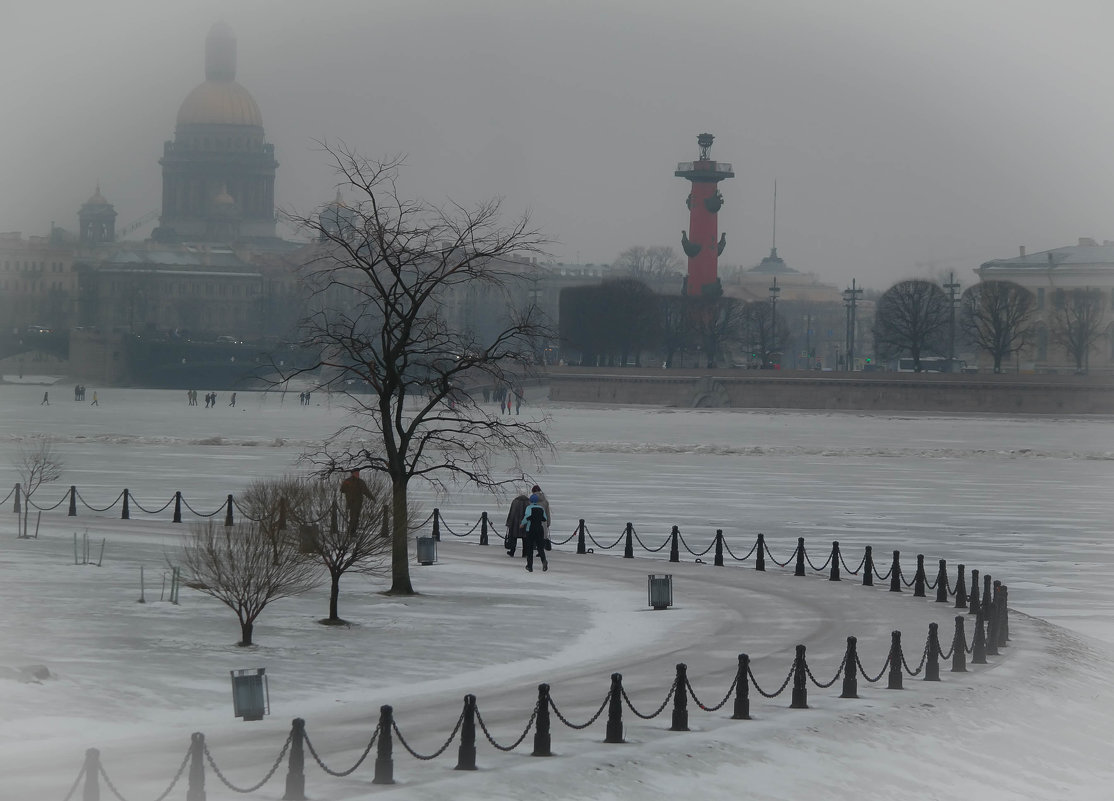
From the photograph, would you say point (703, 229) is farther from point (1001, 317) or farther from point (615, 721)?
point (615, 721)

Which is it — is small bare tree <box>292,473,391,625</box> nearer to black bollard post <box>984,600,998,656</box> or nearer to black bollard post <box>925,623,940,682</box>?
black bollard post <box>925,623,940,682</box>

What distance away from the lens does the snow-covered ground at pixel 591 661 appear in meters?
14.2

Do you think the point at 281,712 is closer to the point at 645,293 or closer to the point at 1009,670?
the point at 1009,670

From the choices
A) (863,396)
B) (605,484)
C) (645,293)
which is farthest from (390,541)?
(645,293)

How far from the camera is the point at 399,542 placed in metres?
23.5

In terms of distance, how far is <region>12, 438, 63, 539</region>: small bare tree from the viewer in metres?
33.3

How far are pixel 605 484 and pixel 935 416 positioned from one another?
210ft

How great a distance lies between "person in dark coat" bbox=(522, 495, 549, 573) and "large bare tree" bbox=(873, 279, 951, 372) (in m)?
102

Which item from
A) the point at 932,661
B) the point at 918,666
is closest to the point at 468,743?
the point at 932,661

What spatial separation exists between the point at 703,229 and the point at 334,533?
126 meters

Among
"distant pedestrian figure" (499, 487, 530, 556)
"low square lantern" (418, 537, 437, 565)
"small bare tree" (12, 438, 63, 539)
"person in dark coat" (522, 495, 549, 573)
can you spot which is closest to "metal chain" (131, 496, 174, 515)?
"small bare tree" (12, 438, 63, 539)

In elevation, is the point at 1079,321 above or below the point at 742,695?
above

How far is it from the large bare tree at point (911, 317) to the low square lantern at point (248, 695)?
11398cm

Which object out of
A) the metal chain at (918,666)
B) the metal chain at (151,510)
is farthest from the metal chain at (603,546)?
the metal chain at (918,666)
